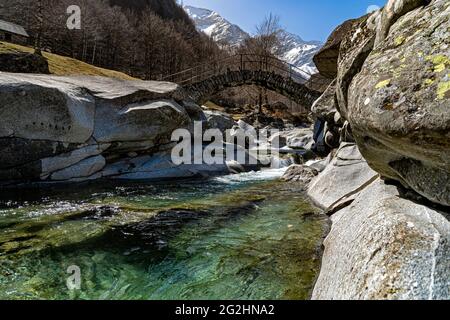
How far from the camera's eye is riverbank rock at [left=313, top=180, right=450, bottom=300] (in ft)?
10.5

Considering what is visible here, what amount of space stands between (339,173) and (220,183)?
5784mm

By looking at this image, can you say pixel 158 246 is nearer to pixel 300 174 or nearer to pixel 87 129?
pixel 87 129

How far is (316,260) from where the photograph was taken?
18.6ft

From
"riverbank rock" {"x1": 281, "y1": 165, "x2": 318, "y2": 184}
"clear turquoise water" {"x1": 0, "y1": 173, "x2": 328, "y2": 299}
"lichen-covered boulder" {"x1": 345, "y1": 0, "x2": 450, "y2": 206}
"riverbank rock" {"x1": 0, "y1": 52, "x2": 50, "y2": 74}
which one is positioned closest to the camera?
"lichen-covered boulder" {"x1": 345, "y1": 0, "x2": 450, "y2": 206}

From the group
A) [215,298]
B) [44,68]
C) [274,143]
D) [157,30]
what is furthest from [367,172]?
[157,30]

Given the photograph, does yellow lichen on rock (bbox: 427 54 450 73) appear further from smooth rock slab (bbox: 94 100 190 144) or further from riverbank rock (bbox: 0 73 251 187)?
smooth rock slab (bbox: 94 100 190 144)

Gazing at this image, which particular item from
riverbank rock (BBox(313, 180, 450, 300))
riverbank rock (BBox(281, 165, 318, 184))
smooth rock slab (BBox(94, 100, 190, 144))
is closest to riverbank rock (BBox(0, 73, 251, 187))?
smooth rock slab (BBox(94, 100, 190, 144))

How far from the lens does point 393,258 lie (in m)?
3.51

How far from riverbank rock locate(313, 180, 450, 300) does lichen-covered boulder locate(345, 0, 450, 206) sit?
0.48 metres

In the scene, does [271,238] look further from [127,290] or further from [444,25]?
[444,25]

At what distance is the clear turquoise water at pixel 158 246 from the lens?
4.80 metres

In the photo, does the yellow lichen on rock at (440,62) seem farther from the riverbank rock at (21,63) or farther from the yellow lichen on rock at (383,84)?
the riverbank rock at (21,63)

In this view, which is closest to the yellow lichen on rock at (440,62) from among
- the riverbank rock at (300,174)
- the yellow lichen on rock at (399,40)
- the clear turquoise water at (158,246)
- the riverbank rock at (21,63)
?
the yellow lichen on rock at (399,40)

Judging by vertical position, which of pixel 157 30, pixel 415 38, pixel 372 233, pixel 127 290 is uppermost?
pixel 157 30
